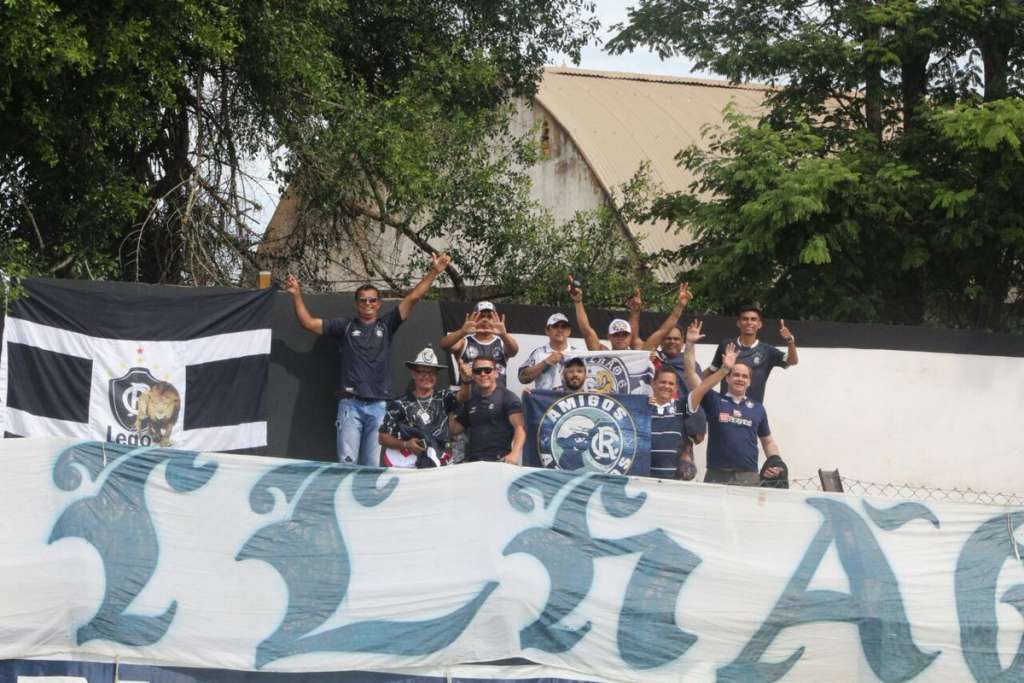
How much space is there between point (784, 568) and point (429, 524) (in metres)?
1.79

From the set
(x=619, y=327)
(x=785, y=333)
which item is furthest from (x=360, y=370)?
(x=785, y=333)

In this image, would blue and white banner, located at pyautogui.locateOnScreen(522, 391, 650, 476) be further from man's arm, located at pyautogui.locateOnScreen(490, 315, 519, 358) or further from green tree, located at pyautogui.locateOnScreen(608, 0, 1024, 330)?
green tree, located at pyautogui.locateOnScreen(608, 0, 1024, 330)

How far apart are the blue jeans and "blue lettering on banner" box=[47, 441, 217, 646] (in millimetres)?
3439

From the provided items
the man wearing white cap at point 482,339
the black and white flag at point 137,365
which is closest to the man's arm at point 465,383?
the man wearing white cap at point 482,339

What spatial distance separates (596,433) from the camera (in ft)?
28.1

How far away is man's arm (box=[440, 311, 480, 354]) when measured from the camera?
9867 mm

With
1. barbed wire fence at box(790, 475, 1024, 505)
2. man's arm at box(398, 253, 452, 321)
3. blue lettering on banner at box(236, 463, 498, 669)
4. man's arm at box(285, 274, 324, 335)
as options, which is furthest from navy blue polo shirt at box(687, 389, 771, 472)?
blue lettering on banner at box(236, 463, 498, 669)

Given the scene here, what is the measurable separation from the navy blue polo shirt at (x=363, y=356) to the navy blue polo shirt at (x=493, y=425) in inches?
42.2

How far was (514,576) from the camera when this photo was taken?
5.90m

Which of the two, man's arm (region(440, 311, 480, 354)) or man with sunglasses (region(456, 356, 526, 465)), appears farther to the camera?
man's arm (region(440, 311, 480, 354))

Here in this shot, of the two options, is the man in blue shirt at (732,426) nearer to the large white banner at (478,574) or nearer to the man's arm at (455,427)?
A: the man's arm at (455,427)

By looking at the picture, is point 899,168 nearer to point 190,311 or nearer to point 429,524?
point 190,311

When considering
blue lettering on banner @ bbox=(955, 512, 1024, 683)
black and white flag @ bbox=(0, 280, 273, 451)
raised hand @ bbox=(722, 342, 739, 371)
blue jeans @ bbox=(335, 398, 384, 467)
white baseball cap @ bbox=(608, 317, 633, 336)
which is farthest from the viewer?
white baseball cap @ bbox=(608, 317, 633, 336)

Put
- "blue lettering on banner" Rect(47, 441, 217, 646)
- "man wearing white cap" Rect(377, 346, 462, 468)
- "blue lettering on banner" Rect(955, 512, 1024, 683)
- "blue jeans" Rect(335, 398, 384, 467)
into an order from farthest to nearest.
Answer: "blue jeans" Rect(335, 398, 384, 467)
"man wearing white cap" Rect(377, 346, 462, 468)
"blue lettering on banner" Rect(955, 512, 1024, 683)
"blue lettering on banner" Rect(47, 441, 217, 646)
